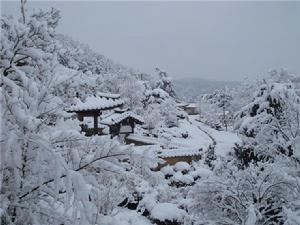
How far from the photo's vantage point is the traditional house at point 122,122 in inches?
949

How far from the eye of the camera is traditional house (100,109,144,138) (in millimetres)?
24094

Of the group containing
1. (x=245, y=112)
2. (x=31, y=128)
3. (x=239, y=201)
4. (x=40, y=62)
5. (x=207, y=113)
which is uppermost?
(x=40, y=62)

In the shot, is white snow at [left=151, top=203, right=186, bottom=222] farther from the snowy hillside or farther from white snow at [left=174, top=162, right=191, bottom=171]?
white snow at [left=174, top=162, right=191, bottom=171]

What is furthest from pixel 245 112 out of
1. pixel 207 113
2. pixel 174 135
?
pixel 207 113

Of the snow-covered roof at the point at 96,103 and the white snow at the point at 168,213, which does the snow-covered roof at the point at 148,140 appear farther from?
the snow-covered roof at the point at 96,103

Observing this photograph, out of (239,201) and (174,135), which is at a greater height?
(239,201)

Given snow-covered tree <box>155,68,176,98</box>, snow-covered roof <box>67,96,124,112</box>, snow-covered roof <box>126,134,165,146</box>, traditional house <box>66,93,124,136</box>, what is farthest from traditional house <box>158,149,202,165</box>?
snow-covered tree <box>155,68,176,98</box>

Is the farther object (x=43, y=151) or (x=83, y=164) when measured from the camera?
(x=83, y=164)

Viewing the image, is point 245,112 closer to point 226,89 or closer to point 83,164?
point 83,164

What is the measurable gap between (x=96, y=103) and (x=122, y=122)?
15.6 metres

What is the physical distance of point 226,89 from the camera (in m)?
54.8

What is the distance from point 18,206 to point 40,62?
163 centimetres

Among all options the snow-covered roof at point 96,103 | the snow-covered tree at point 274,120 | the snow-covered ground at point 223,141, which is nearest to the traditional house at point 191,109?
the snow-covered ground at point 223,141

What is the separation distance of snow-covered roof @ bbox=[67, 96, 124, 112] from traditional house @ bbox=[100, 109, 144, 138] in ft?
46.6
